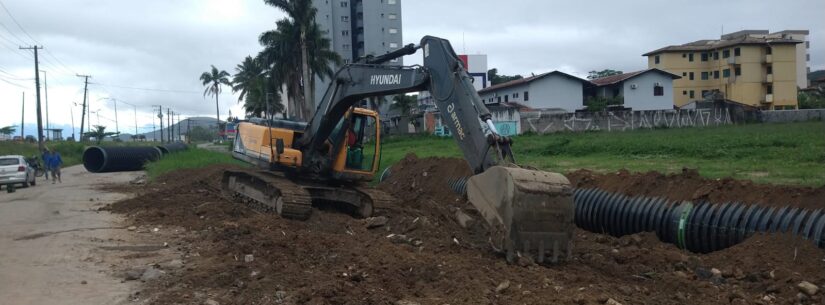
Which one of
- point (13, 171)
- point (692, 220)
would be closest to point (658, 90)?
point (13, 171)

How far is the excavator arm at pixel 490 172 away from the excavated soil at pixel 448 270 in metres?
0.37

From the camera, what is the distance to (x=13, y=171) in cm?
2677

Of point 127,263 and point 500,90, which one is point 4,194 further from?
point 500,90

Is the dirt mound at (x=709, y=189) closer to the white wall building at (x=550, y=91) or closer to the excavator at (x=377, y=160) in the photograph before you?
the excavator at (x=377, y=160)

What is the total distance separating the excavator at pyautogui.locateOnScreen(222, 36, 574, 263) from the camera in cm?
741

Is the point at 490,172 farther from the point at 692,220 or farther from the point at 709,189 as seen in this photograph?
the point at 709,189

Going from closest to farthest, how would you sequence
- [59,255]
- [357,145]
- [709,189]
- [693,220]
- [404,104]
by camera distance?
[693,220] → [59,255] → [709,189] → [357,145] → [404,104]

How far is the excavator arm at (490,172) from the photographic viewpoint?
7.33m

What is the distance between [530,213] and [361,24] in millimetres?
88225

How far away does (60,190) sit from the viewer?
24969 mm

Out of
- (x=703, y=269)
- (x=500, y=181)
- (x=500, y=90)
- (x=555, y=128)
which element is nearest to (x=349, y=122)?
(x=500, y=181)

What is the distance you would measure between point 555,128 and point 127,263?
42.3 meters

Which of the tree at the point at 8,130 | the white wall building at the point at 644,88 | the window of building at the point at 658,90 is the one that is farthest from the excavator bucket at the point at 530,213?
the tree at the point at 8,130

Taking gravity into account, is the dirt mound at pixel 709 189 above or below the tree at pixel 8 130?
below
